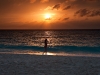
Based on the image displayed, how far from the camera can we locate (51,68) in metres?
12.5

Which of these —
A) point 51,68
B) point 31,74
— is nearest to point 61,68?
point 51,68

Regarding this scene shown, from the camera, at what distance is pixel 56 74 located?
1102 centimetres

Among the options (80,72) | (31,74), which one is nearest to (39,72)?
(31,74)

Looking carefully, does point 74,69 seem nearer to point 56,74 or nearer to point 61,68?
point 61,68

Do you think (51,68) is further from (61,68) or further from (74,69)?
(74,69)

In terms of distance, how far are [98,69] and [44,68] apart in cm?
309

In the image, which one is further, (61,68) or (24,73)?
(61,68)

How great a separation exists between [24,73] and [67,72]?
2271 mm

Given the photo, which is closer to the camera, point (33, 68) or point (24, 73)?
point (24, 73)

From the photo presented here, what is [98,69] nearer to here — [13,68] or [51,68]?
[51,68]

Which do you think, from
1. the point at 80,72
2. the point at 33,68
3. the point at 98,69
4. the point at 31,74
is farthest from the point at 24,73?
the point at 98,69

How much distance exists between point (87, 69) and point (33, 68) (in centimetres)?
310

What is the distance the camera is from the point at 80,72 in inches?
454

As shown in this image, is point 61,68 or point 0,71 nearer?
point 0,71
